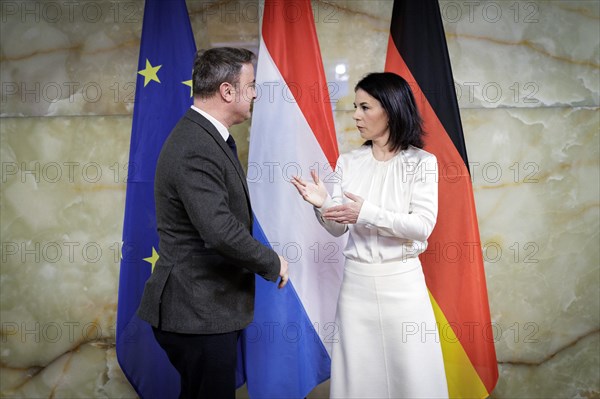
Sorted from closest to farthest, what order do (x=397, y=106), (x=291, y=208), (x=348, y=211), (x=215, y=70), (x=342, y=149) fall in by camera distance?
(x=215, y=70) → (x=348, y=211) → (x=397, y=106) → (x=291, y=208) → (x=342, y=149)

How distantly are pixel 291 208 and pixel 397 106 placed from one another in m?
0.65

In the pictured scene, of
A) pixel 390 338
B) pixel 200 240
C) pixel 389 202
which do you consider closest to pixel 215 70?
pixel 200 240

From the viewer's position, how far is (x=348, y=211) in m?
1.64

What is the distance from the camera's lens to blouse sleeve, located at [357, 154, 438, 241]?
1.62m

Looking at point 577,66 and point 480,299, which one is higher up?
point 577,66

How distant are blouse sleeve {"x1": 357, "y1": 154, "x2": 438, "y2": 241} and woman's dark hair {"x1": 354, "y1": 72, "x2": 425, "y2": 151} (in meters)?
0.12

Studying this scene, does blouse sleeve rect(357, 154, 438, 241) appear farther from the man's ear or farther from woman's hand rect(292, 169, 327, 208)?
the man's ear

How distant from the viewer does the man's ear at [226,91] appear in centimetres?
150

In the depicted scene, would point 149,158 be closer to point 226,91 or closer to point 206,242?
point 226,91

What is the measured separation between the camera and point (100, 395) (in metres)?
2.56

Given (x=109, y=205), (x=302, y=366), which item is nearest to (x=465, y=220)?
(x=302, y=366)

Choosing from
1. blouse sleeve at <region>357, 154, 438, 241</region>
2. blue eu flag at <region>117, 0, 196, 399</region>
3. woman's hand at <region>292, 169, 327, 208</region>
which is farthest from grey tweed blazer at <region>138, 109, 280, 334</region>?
blue eu flag at <region>117, 0, 196, 399</region>

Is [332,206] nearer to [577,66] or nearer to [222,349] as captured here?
[222,349]

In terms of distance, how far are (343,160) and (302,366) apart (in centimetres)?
89
